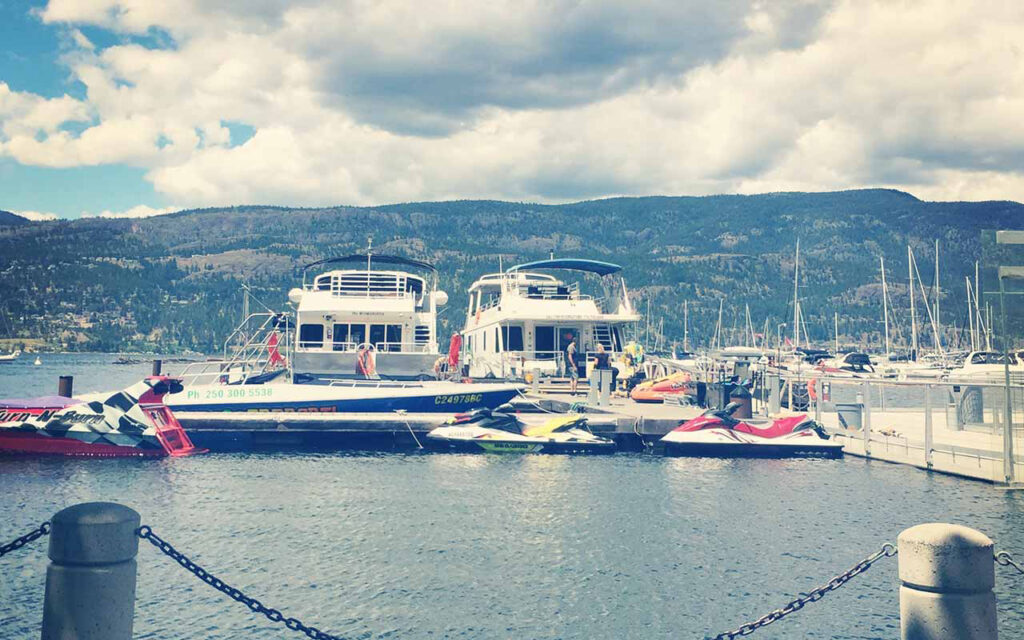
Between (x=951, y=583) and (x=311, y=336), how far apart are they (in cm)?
3108

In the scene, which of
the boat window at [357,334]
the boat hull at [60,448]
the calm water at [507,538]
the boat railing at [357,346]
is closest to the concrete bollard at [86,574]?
the calm water at [507,538]

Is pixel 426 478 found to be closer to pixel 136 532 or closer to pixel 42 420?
pixel 42 420

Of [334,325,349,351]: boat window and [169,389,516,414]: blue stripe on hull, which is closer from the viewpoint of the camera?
[169,389,516,414]: blue stripe on hull

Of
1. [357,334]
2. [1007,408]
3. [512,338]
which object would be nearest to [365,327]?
[357,334]

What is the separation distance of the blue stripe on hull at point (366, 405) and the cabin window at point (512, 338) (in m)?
10.8

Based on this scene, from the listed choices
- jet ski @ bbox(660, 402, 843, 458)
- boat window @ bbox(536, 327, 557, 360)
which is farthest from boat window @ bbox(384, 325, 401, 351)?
jet ski @ bbox(660, 402, 843, 458)

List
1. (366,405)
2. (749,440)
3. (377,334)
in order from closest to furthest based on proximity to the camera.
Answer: (749,440)
(366,405)
(377,334)

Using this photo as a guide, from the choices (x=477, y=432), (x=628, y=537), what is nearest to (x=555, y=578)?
(x=628, y=537)

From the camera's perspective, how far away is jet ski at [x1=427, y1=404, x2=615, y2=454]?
2662 centimetres

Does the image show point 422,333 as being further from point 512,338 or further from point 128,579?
point 128,579

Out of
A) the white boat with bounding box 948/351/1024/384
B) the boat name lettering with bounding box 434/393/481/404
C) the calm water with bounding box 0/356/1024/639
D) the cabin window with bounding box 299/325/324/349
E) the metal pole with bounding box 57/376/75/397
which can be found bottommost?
the calm water with bounding box 0/356/1024/639

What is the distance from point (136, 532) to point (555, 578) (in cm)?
861

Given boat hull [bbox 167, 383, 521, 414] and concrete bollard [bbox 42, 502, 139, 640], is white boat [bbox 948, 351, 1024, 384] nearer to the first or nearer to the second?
boat hull [bbox 167, 383, 521, 414]

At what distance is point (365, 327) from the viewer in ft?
117
